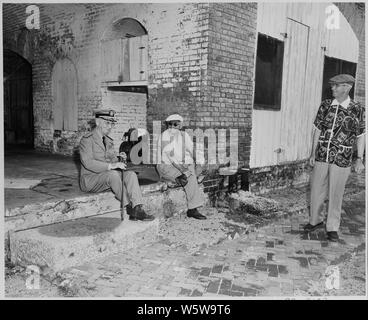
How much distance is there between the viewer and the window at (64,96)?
8000mm

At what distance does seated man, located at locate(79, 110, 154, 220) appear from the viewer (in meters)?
4.29

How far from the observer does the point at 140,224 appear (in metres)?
4.23

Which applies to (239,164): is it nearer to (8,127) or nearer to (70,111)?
(70,111)

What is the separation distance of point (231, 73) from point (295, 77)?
2.17 meters

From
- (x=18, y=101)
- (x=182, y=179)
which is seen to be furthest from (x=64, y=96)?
(x=182, y=179)

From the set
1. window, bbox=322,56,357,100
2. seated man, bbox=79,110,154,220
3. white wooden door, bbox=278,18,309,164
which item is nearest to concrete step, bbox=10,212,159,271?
seated man, bbox=79,110,154,220

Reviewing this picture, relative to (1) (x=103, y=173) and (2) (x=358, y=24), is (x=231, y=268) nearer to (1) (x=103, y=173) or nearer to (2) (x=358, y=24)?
(1) (x=103, y=173)

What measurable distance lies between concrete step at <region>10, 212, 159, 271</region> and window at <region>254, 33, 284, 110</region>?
351 centimetres

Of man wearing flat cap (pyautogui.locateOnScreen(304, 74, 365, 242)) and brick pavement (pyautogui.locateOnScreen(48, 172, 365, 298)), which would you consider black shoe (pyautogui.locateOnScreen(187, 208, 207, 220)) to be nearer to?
brick pavement (pyautogui.locateOnScreen(48, 172, 365, 298))

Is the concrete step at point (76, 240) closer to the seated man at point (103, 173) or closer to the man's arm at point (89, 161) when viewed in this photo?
the seated man at point (103, 173)

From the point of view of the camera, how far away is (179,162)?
17.0 feet

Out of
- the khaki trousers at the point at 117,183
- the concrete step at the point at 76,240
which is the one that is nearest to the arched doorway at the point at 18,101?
the khaki trousers at the point at 117,183

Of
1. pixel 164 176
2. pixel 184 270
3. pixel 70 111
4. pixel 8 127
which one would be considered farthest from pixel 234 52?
pixel 8 127

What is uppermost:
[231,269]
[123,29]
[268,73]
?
[123,29]
